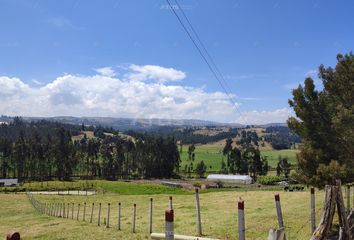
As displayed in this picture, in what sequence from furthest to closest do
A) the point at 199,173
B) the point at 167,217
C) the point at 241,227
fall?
the point at 199,173 < the point at 241,227 < the point at 167,217

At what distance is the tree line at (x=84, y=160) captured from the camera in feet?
512

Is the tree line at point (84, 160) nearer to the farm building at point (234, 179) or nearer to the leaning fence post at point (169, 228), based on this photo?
the farm building at point (234, 179)

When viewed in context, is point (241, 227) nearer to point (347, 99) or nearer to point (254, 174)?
point (347, 99)

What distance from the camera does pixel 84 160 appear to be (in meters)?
179

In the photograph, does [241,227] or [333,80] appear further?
[333,80]

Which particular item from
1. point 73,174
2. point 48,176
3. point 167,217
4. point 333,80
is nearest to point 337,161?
point 333,80

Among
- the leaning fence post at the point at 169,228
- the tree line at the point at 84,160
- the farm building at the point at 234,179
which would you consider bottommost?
the farm building at the point at 234,179

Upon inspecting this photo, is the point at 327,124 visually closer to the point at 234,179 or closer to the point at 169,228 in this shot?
the point at 169,228

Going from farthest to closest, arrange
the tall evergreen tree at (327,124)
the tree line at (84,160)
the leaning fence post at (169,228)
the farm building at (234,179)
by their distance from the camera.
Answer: the tree line at (84,160)
the farm building at (234,179)
the tall evergreen tree at (327,124)
the leaning fence post at (169,228)

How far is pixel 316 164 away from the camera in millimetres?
20312

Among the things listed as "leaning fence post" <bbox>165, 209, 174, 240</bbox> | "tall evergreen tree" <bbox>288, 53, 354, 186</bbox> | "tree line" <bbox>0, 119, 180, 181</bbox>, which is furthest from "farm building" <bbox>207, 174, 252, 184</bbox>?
"leaning fence post" <bbox>165, 209, 174, 240</bbox>

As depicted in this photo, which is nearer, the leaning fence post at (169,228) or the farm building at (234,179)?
the leaning fence post at (169,228)

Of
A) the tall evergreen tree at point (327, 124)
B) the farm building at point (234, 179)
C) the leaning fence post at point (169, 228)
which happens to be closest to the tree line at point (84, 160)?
the farm building at point (234, 179)

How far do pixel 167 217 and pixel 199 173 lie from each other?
179500 millimetres
